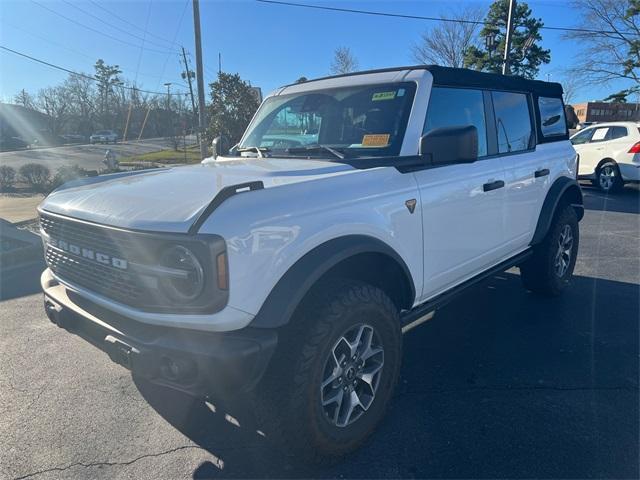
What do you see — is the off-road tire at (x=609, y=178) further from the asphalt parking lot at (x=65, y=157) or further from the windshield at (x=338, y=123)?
the asphalt parking lot at (x=65, y=157)

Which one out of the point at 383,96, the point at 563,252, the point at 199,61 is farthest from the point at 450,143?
the point at 199,61

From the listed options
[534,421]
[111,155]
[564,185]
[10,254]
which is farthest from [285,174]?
[111,155]

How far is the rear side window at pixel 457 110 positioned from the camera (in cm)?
307

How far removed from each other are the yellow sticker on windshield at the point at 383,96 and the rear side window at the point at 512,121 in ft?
3.83

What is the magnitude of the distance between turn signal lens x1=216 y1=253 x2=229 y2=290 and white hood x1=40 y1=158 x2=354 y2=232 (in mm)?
196

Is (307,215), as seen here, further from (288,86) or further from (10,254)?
(10,254)

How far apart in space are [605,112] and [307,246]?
48767mm

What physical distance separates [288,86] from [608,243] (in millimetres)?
5634

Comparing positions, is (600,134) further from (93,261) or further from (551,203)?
(93,261)

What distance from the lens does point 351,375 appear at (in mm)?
2441

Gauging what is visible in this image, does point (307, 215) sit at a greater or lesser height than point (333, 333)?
greater

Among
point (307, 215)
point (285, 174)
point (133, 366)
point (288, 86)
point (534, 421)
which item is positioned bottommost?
point (534, 421)

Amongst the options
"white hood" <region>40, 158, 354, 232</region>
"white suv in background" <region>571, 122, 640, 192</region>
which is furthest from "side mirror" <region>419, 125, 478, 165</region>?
"white suv in background" <region>571, 122, 640, 192</region>

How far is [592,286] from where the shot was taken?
16.4ft
